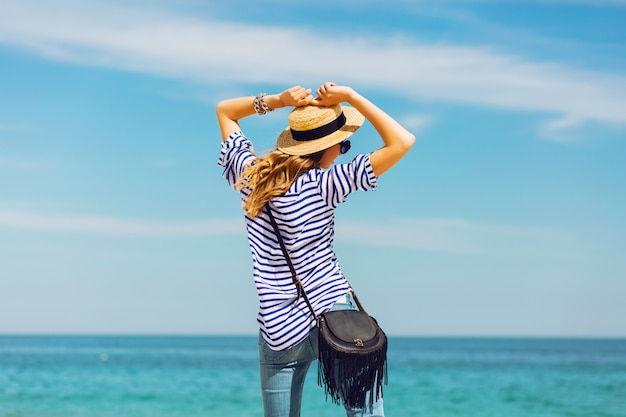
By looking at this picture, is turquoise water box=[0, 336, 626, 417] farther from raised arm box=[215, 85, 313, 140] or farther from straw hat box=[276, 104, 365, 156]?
straw hat box=[276, 104, 365, 156]

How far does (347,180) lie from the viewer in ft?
9.41

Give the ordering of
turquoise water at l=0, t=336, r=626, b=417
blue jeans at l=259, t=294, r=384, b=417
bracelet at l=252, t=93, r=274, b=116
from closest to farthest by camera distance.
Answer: blue jeans at l=259, t=294, r=384, b=417 < bracelet at l=252, t=93, r=274, b=116 < turquoise water at l=0, t=336, r=626, b=417

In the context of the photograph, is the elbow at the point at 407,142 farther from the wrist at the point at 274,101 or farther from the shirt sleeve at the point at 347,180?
the wrist at the point at 274,101

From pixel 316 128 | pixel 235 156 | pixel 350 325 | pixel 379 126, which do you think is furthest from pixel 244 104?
pixel 350 325

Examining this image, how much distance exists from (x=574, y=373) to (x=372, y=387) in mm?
29715

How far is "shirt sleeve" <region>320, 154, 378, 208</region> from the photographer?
9.42 feet

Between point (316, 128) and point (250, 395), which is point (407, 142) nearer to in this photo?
point (316, 128)

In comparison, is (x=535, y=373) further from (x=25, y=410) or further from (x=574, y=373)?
(x=25, y=410)

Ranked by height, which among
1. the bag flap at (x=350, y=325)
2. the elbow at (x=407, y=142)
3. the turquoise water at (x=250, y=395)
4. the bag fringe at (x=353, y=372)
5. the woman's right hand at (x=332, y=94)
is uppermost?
the woman's right hand at (x=332, y=94)

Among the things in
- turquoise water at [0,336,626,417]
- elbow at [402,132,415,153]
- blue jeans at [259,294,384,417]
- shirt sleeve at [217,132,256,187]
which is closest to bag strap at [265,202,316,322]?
blue jeans at [259,294,384,417]

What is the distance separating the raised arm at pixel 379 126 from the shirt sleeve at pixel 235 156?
30 centimetres

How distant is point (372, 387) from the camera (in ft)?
9.45

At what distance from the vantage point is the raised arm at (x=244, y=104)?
3045 millimetres

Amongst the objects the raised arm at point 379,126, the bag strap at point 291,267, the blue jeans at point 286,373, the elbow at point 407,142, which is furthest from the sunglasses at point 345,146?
the blue jeans at point 286,373
